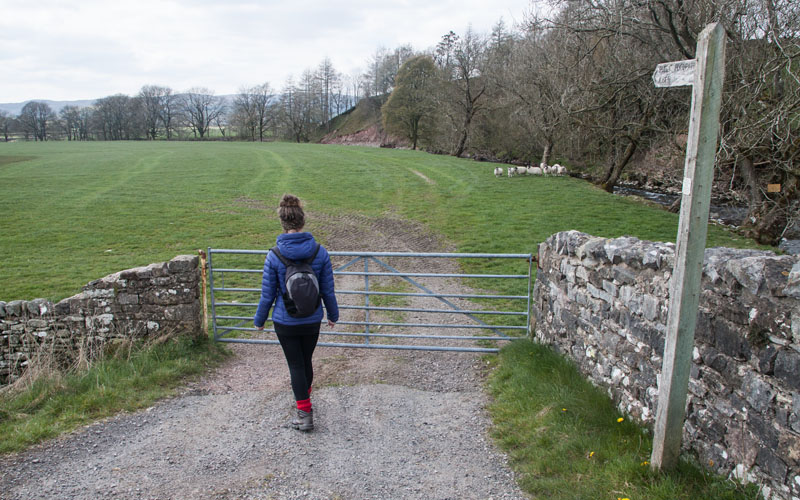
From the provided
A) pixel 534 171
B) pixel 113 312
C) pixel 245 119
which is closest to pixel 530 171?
pixel 534 171

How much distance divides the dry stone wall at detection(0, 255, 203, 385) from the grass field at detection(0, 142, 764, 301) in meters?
3.15

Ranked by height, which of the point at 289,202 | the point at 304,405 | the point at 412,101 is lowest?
the point at 304,405

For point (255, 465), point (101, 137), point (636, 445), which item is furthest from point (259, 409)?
point (101, 137)

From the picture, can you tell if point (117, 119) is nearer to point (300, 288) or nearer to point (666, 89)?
point (666, 89)

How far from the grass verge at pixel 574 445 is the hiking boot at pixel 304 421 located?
1.80 meters

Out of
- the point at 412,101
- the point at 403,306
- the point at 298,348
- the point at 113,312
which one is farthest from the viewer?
the point at 412,101

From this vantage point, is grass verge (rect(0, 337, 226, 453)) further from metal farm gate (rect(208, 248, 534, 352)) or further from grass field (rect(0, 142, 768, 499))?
metal farm gate (rect(208, 248, 534, 352))

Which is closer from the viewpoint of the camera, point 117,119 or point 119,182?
point 119,182

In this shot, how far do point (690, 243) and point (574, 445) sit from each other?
1.97m

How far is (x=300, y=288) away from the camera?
462cm

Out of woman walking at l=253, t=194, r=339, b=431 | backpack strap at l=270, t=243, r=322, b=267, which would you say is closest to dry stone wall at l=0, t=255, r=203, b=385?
woman walking at l=253, t=194, r=339, b=431

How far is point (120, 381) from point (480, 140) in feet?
135

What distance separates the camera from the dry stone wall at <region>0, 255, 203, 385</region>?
7.12 metres

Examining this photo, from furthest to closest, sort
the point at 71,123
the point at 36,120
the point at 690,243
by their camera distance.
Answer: the point at 71,123
the point at 36,120
the point at 690,243
